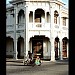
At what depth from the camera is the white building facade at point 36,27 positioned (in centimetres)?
3144

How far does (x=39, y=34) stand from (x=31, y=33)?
3.07 ft

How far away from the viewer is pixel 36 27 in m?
31.8

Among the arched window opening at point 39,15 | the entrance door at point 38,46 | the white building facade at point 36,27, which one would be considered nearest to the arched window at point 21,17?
the white building facade at point 36,27

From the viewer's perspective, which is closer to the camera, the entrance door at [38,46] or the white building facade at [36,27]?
the white building facade at [36,27]

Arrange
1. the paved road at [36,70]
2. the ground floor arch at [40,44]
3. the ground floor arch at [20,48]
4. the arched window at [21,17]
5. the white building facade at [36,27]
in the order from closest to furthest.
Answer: the paved road at [36,70] → the white building facade at [36,27] → the ground floor arch at [40,44] → the arched window at [21,17] → the ground floor arch at [20,48]

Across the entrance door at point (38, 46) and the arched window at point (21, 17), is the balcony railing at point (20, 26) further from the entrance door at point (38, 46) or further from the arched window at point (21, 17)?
the entrance door at point (38, 46)

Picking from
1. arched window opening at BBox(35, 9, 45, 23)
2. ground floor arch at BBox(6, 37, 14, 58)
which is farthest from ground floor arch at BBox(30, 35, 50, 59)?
ground floor arch at BBox(6, 37, 14, 58)

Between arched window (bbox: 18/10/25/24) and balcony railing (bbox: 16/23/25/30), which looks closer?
balcony railing (bbox: 16/23/25/30)

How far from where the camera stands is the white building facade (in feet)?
103

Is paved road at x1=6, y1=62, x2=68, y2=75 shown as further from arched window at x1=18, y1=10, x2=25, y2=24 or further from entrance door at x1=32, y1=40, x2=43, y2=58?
arched window at x1=18, y1=10, x2=25, y2=24

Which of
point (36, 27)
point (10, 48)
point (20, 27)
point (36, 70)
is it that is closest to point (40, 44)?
point (36, 27)
